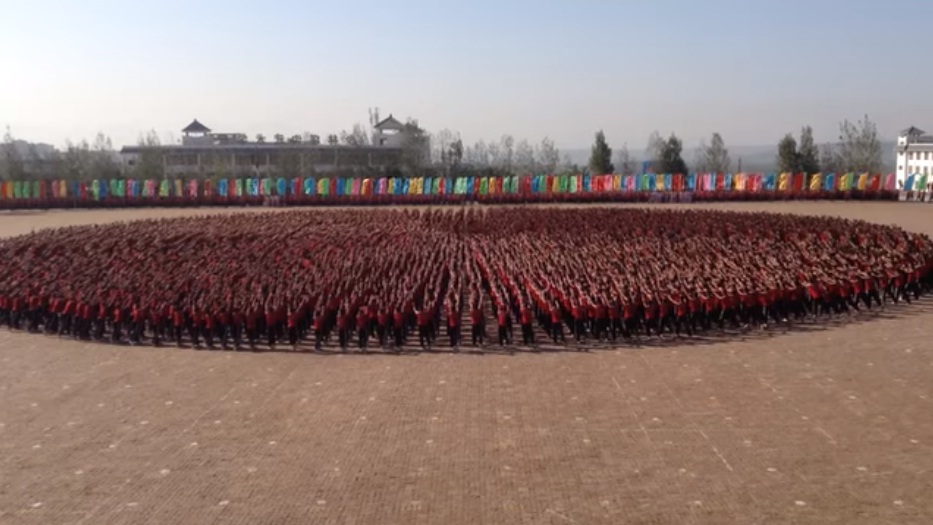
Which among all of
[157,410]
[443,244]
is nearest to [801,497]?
[157,410]

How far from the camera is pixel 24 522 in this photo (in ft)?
23.8

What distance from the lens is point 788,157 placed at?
59.4 m

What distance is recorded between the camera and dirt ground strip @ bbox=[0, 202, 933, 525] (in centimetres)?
743

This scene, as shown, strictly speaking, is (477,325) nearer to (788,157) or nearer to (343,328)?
(343,328)

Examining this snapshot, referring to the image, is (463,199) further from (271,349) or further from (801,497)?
(801,497)

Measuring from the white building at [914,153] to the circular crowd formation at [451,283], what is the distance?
4791 cm

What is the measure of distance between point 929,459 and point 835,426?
1141mm

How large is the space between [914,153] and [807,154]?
12547 millimetres

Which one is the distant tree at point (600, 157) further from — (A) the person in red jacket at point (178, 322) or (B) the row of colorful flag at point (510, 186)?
(A) the person in red jacket at point (178, 322)

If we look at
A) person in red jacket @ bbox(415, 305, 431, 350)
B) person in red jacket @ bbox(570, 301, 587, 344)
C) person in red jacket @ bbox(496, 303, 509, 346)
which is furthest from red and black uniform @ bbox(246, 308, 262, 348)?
person in red jacket @ bbox(570, 301, 587, 344)

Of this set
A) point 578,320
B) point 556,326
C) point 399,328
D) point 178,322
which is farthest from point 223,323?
point 578,320

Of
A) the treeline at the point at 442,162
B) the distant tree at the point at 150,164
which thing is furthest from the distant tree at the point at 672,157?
the distant tree at the point at 150,164

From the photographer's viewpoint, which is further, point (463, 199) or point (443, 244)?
point (463, 199)

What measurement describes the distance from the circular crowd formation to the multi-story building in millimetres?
39721
